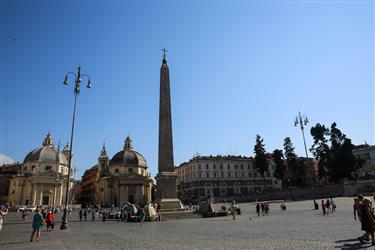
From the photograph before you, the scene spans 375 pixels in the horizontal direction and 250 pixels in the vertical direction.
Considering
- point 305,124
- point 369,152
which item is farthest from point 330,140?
point 369,152

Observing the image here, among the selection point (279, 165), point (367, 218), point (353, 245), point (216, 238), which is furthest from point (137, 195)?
point (367, 218)

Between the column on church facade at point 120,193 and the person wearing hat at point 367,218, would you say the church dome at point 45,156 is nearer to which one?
the column on church facade at point 120,193

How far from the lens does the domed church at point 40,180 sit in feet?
228

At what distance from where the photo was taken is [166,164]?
1022 inches

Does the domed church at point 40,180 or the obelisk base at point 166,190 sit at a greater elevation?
the domed church at point 40,180

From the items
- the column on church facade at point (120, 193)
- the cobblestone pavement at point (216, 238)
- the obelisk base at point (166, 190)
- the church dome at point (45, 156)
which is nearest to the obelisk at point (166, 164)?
the obelisk base at point (166, 190)

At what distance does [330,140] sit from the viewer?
53125 mm

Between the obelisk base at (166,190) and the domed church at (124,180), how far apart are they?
47082mm

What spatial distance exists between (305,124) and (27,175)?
218ft

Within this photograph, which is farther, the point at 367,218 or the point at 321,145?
the point at 321,145

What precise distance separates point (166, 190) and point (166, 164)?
2.25m

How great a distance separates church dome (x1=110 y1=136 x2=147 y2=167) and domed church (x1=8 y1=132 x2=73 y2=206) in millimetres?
13221

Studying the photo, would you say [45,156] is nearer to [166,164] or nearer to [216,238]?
[166,164]

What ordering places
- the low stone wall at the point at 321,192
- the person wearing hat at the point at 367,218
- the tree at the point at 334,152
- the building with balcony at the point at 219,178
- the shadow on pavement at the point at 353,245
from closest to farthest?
1. the shadow on pavement at the point at 353,245
2. the person wearing hat at the point at 367,218
3. the low stone wall at the point at 321,192
4. the tree at the point at 334,152
5. the building with balcony at the point at 219,178
